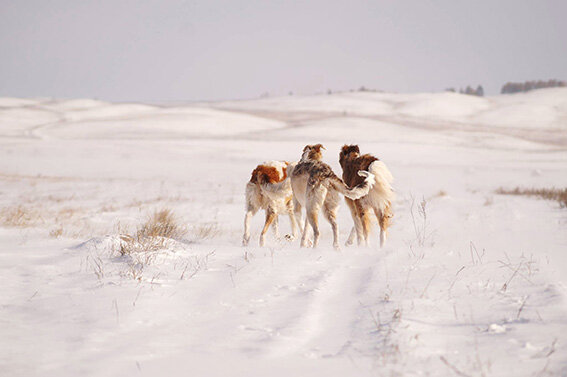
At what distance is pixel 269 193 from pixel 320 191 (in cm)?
112

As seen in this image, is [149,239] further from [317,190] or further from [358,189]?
[358,189]

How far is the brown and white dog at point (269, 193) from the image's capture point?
702 centimetres

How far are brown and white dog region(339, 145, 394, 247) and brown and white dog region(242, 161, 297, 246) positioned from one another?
0.97 meters

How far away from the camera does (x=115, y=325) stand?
306 cm

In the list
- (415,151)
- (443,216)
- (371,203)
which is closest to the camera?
(371,203)

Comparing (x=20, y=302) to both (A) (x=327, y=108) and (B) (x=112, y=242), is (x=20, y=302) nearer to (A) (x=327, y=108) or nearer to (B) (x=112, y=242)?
(B) (x=112, y=242)

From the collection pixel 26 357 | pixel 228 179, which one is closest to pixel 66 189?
pixel 228 179

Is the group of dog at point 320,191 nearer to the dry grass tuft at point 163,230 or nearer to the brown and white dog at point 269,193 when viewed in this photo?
the brown and white dog at point 269,193

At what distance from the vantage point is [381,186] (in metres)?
6.54

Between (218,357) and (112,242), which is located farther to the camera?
(112,242)

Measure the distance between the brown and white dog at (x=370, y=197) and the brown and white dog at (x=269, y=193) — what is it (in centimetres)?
97

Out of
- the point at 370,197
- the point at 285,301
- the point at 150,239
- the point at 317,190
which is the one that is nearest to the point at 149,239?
the point at 150,239

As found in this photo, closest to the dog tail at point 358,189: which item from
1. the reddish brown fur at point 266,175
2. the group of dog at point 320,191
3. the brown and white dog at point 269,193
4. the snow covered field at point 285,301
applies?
the group of dog at point 320,191

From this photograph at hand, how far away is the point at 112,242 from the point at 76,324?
244 cm
